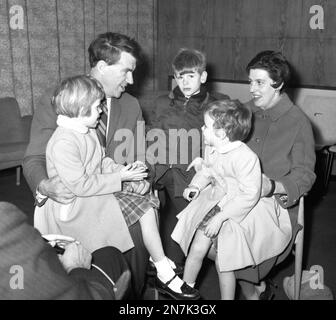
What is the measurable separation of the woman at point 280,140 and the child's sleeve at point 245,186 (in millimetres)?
222

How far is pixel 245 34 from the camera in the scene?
589 cm

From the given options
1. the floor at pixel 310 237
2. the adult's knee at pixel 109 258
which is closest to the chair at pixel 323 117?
the floor at pixel 310 237

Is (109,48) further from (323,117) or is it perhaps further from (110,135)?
(323,117)

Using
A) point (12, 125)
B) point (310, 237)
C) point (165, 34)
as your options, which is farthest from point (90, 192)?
point (165, 34)

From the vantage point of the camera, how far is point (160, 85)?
6.89 metres

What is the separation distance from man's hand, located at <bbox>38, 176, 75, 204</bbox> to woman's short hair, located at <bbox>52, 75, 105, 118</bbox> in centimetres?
33

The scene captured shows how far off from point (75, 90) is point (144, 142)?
2.62 ft

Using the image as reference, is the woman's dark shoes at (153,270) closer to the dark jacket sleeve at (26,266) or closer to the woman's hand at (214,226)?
the woman's hand at (214,226)

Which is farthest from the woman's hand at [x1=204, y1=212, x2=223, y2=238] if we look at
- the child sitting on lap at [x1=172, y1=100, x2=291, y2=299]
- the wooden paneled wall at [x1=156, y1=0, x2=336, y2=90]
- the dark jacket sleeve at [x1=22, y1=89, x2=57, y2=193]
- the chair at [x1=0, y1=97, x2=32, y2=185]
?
the wooden paneled wall at [x1=156, y1=0, x2=336, y2=90]

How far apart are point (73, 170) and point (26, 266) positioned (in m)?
0.87

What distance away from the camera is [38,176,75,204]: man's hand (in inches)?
82.4

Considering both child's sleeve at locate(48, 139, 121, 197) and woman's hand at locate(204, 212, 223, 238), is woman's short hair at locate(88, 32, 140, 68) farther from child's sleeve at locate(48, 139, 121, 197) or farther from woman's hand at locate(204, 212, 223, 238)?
woman's hand at locate(204, 212, 223, 238)

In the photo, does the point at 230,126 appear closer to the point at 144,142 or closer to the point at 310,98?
the point at 144,142

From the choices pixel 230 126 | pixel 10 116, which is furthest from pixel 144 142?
pixel 10 116
